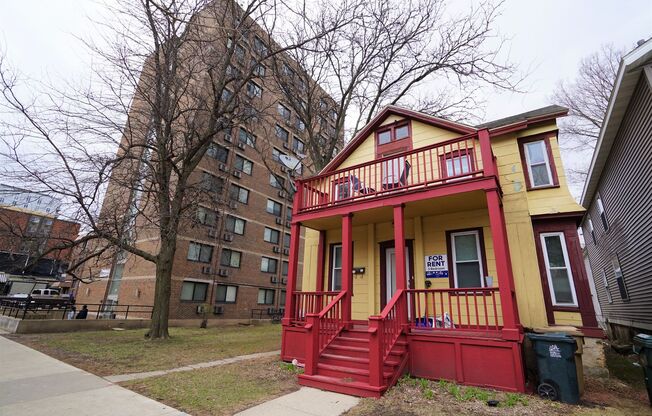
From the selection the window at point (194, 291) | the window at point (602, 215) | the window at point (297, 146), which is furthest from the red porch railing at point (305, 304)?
the window at point (297, 146)

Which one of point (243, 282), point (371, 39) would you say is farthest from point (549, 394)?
point (243, 282)

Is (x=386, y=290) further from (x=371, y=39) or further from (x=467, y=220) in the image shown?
(x=371, y=39)

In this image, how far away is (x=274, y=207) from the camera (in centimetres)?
2914

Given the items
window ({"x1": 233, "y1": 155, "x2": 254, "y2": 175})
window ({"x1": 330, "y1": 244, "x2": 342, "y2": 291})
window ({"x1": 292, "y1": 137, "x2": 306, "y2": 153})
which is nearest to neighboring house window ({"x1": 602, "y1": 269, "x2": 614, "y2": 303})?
window ({"x1": 330, "y1": 244, "x2": 342, "y2": 291})

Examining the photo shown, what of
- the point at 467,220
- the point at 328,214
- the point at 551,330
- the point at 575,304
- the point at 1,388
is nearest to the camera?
the point at 1,388

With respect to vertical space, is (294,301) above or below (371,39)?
below

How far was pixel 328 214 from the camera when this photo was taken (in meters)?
9.04

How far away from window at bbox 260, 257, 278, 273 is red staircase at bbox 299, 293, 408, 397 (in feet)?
66.6

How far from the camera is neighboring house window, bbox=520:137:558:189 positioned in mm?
8312

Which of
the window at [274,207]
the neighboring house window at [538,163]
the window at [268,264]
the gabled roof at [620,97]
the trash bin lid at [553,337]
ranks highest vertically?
the window at [274,207]

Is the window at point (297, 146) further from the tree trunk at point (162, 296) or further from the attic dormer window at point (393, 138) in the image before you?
the attic dormer window at point (393, 138)

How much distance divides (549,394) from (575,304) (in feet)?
9.16

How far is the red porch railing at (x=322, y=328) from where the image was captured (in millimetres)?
6559

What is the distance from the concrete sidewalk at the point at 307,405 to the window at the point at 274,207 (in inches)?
920
